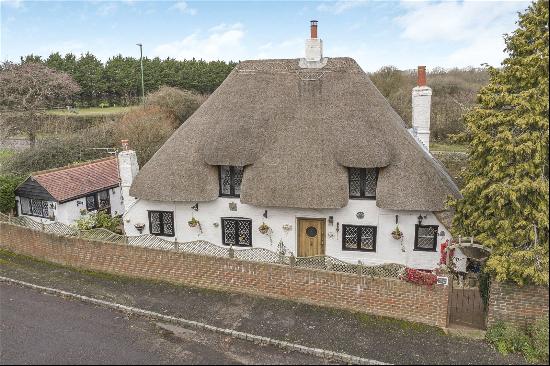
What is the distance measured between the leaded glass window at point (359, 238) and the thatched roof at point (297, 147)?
1320 mm

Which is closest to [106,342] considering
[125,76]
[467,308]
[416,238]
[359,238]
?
[359,238]

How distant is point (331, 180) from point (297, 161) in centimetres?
136

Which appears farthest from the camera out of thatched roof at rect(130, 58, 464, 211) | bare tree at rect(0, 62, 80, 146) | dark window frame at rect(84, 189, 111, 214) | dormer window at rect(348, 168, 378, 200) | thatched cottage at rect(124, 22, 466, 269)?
bare tree at rect(0, 62, 80, 146)

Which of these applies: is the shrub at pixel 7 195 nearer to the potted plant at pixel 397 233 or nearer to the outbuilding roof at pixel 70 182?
the outbuilding roof at pixel 70 182

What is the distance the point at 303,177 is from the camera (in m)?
14.2

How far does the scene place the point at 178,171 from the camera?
15.1 m

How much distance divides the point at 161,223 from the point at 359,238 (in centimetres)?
753

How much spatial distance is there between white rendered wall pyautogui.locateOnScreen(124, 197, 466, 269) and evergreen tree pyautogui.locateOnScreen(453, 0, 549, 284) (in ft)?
11.6

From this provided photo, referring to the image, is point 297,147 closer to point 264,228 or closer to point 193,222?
point 264,228

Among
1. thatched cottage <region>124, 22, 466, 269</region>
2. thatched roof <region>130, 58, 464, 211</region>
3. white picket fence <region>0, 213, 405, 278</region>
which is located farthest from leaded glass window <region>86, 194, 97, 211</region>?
thatched roof <region>130, 58, 464, 211</region>

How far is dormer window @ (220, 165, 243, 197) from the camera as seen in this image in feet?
50.1

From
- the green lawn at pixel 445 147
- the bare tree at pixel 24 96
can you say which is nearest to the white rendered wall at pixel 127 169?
the bare tree at pixel 24 96

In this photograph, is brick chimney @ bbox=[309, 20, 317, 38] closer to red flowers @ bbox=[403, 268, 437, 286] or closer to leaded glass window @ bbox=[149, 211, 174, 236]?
leaded glass window @ bbox=[149, 211, 174, 236]

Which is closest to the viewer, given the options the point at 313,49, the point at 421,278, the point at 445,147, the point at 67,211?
the point at 421,278
